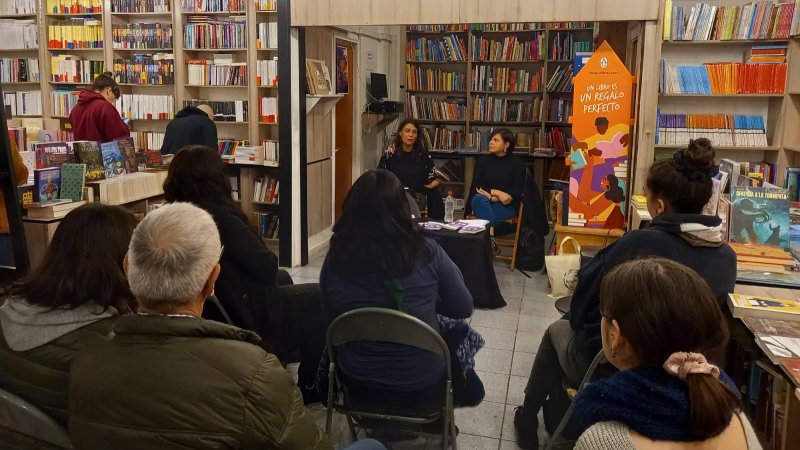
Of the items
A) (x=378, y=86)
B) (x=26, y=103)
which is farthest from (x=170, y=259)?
(x=26, y=103)

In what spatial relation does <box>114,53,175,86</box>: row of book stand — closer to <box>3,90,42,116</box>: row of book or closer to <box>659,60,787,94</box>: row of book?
<box>3,90,42,116</box>: row of book

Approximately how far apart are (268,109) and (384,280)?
4207mm

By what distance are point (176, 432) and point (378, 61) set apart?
6989 mm

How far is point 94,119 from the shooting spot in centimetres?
540

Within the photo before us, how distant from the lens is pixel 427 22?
15.7 feet

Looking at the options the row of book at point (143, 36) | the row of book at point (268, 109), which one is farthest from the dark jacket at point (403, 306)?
the row of book at point (143, 36)

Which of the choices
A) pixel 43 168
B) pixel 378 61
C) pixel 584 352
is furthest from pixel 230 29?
pixel 584 352

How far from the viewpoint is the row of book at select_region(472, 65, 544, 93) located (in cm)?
799

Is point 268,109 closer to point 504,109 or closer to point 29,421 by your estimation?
point 504,109

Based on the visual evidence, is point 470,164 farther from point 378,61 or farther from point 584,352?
point 584,352

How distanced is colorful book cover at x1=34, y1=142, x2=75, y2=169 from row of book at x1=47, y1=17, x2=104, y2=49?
297 cm

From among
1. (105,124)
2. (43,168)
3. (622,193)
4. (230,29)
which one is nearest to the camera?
(43,168)

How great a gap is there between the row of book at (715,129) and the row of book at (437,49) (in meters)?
3.70

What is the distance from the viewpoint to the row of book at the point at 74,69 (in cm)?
679
